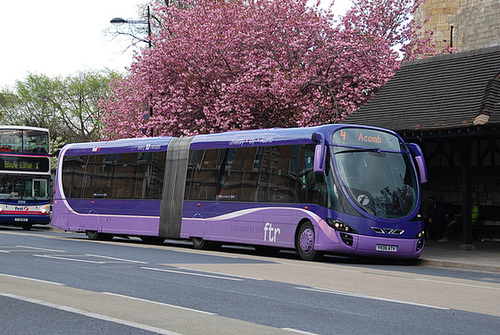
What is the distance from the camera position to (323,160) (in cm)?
1789

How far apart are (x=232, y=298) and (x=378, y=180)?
852 cm

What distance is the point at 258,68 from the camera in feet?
102

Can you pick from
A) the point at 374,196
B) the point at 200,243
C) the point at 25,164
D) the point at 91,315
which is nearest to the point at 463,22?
the point at 25,164

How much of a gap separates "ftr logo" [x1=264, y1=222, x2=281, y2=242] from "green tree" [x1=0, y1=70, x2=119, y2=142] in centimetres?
5764

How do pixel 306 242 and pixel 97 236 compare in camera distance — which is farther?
pixel 97 236

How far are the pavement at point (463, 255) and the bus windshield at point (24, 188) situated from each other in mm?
17921

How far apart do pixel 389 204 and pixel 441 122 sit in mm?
4379

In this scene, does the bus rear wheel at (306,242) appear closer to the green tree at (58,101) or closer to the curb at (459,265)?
the curb at (459,265)

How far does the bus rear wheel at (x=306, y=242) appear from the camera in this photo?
18.2 metres

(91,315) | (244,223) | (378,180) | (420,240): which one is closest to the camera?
(91,315)

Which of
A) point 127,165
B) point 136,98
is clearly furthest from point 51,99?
point 127,165

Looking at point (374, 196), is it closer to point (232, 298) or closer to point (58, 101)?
point (232, 298)

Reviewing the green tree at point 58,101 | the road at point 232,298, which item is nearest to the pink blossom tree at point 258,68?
the road at point 232,298

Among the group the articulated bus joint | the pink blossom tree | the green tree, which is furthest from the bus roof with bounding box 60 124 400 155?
the green tree
